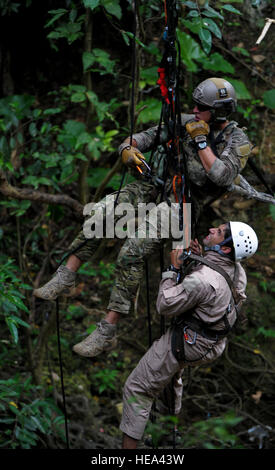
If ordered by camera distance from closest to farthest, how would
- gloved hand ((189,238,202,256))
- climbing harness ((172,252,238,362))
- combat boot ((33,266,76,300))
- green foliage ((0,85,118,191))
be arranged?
climbing harness ((172,252,238,362))
gloved hand ((189,238,202,256))
combat boot ((33,266,76,300))
green foliage ((0,85,118,191))

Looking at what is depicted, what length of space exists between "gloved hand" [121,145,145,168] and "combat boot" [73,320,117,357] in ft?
3.10

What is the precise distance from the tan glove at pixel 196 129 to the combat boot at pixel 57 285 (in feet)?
3.66

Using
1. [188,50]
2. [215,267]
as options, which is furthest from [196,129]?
[188,50]

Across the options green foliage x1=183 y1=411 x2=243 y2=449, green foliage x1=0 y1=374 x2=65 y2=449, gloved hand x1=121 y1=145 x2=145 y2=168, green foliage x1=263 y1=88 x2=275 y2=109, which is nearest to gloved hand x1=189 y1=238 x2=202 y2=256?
gloved hand x1=121 y1=145 x2=145 y2=168

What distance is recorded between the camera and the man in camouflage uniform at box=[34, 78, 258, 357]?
122 inches

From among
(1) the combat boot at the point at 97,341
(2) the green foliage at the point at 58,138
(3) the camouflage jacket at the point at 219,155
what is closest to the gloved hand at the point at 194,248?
(3) the camouflage jacket at the point at 219,155

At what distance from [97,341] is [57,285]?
0.43 metres

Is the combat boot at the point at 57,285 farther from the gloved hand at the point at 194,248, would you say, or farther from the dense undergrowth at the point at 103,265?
the dense undergrowth at the point at 103,265

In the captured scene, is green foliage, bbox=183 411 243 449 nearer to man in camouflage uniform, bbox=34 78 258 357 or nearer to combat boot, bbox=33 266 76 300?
man in camouflage uniform, bbox=34 78 258 357

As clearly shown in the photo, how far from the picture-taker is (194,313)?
3.06 m

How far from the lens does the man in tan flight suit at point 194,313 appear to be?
297 centimetres

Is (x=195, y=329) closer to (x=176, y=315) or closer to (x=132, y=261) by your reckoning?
(x=176, y=315)

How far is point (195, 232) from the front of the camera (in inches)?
131

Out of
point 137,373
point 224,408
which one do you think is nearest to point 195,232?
point 137,373
